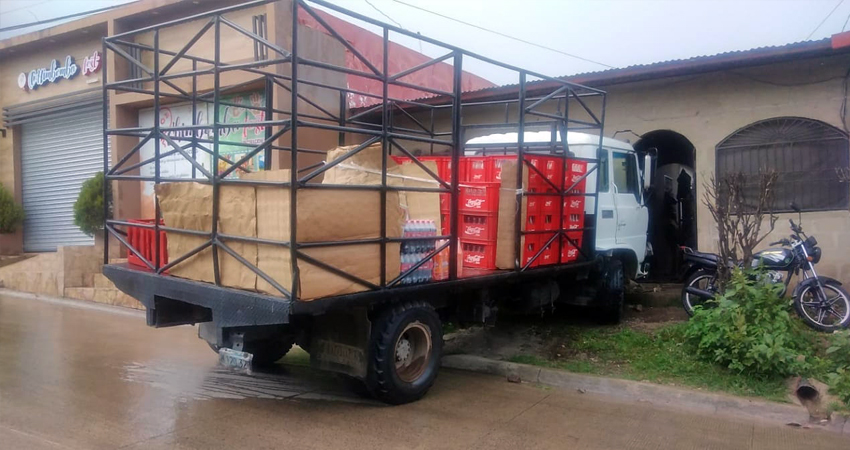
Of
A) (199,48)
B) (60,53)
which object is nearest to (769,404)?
(199,48)

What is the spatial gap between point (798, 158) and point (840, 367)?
15.1ft

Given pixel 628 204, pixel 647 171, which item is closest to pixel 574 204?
pixel 628 204

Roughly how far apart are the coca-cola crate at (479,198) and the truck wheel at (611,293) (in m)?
2.52

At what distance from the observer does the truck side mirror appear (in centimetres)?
894

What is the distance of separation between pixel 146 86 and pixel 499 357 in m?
10.7

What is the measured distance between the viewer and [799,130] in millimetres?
9062

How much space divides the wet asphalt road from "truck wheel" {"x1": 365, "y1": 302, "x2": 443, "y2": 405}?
169mm

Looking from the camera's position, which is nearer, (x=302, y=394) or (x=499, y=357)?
(x=302, y=394)

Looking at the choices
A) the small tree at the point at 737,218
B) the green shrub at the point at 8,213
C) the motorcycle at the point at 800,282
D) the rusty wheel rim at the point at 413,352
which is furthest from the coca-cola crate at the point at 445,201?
the green shrub at the point at 8,213

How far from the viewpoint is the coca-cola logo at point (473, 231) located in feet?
21.3

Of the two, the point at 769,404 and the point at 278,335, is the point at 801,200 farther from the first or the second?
the point at 278,335

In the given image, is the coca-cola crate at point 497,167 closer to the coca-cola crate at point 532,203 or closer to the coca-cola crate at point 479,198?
A: the coca-cola crate at point 479,198

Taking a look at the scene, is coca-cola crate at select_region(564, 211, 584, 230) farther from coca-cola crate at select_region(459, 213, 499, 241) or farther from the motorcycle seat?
the motorcycle seat

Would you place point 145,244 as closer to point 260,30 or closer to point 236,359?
point 236,359
